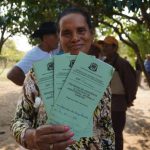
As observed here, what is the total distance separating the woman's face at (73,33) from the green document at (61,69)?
1.02ft

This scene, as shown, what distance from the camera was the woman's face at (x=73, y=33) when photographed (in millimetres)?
1849

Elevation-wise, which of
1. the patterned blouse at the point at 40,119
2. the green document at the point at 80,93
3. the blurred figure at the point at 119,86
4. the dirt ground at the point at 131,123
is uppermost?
the green document at the point at 80,93

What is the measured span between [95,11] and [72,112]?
5593 millimetres

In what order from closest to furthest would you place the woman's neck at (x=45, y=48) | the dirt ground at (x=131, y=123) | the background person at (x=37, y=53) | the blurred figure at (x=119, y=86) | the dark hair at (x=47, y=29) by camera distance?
the background person at (x=37, y=53) < the woman's neck at (x=45, y=48) < the dark hair at (x=47, y=29) < the blurred figure at (x=119, y=86) < the dirt ground at (x=131, y=123)

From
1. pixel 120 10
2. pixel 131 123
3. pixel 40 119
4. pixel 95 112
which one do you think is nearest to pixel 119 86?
pixel 120 10

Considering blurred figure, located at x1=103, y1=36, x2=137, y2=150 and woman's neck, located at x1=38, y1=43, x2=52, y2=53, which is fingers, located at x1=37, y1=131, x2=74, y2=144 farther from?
blurred figure, located at x1=103, y1=36, x2=137, y2=150

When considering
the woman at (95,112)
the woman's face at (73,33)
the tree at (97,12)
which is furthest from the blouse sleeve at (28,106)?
the tree at (97,12)

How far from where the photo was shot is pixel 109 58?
4996mm

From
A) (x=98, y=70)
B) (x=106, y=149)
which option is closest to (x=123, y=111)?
(x=106, y=149)

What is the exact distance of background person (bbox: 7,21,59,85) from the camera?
137 inches

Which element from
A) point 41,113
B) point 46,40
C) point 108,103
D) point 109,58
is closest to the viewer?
point 41,113

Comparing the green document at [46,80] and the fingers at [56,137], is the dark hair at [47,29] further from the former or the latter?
the fingers at [56,137]

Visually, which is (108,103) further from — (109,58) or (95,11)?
(95,11)

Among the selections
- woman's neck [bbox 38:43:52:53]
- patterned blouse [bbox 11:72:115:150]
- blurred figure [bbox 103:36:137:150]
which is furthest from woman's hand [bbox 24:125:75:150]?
blurred figure [bbox 103:36:137:150]
